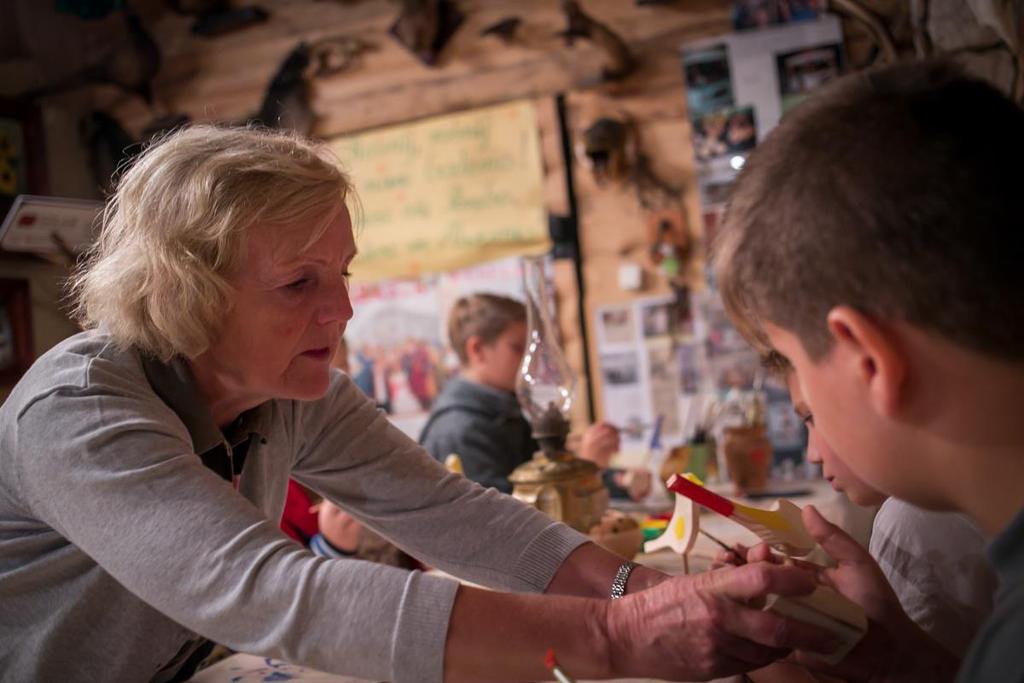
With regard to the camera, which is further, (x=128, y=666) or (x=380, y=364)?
(x=380, y=364)

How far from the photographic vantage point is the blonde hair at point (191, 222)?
1180mm

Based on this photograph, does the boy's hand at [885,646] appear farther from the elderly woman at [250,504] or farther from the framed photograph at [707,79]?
the framed photograph at [707,79]

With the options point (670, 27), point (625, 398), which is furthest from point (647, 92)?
point (625, 398)

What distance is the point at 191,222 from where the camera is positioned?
1.18m

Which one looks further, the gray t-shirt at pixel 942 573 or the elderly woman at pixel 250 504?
the gray t-shirt at pixel 942 573

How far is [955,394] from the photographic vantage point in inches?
27.1

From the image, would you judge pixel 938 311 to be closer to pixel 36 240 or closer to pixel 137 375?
pixel 137 375

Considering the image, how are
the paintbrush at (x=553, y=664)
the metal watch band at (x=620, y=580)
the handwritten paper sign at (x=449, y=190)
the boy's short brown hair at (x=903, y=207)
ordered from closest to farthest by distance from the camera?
the boy's short brown hair at (x=903, y=207)
the paintbrush at (x=553, y=664)
the metal watch band at (x=620, y=580)
the handwritten paper sign at (x=449, y=190)

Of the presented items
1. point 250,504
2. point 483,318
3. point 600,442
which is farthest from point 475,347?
point 250,504

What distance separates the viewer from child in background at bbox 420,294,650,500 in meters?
2.41

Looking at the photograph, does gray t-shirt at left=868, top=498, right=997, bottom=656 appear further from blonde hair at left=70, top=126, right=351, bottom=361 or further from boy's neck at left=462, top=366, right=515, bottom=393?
boy's neck at left=462, top=366, right=515, bottom=393

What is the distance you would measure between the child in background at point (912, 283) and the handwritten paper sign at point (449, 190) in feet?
9.02

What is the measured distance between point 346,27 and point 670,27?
126 cm

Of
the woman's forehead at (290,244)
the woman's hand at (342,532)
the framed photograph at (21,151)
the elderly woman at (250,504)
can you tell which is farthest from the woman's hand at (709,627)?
the framed photograph at (21,151)
